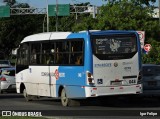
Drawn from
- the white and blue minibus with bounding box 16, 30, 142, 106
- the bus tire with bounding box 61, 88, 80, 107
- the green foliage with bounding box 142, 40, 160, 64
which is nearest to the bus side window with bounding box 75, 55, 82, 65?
the white and blue minibus with bounding box 16, 30, 142, 106

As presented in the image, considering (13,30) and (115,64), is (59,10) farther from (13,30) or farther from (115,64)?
(115,64)

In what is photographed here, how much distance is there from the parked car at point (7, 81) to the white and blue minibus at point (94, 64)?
10.3m

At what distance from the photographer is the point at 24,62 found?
24516 millimetres

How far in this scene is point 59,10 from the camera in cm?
6712

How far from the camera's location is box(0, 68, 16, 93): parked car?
3178 centimetres

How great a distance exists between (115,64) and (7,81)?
1315cm

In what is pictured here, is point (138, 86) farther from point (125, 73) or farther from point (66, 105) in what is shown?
point (66, 105)

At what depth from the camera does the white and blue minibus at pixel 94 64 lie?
19.7 meters

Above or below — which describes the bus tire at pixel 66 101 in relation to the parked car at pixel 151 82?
below

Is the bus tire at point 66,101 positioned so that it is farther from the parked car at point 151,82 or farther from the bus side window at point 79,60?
the parked car at point 151,82

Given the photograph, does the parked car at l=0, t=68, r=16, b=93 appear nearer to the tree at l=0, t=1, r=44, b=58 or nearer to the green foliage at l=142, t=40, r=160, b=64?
the green foliage at l=142, t=40, r=160, b=64

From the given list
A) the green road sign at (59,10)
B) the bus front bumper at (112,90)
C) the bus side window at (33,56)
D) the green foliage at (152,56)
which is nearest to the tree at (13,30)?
the green road sign at (59,10)

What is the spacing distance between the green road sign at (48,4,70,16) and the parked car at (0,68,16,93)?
34.2 m

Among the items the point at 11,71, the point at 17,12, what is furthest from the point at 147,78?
the point at 17,12
